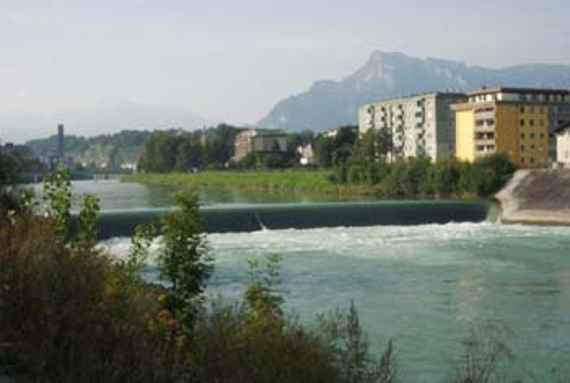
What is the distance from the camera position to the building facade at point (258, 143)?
Answer: 11881 centimetres

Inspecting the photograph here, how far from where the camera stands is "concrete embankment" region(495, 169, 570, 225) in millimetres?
36938

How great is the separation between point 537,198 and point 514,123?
24.2 m

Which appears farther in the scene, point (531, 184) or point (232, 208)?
point (531, 184)

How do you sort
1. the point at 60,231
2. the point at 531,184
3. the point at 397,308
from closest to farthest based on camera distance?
1. the point at 60,231
2. the point at 397,308
3. the point at 531,184

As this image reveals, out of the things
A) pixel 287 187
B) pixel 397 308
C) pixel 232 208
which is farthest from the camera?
pixel 287 187

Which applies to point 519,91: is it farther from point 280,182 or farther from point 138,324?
point 138,324

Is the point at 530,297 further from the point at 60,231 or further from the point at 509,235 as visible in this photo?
the point at 509,235

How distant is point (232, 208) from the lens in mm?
34062

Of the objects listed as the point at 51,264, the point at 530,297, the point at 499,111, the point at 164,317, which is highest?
the point at 499,111

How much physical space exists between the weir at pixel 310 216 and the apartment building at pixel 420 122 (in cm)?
3937

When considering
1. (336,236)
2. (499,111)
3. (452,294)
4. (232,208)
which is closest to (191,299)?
(452,294)

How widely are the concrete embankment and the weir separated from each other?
1.90 meters

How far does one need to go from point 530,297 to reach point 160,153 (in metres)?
106

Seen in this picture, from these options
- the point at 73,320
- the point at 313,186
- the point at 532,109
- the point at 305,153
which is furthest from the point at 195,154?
the point at 73,320
